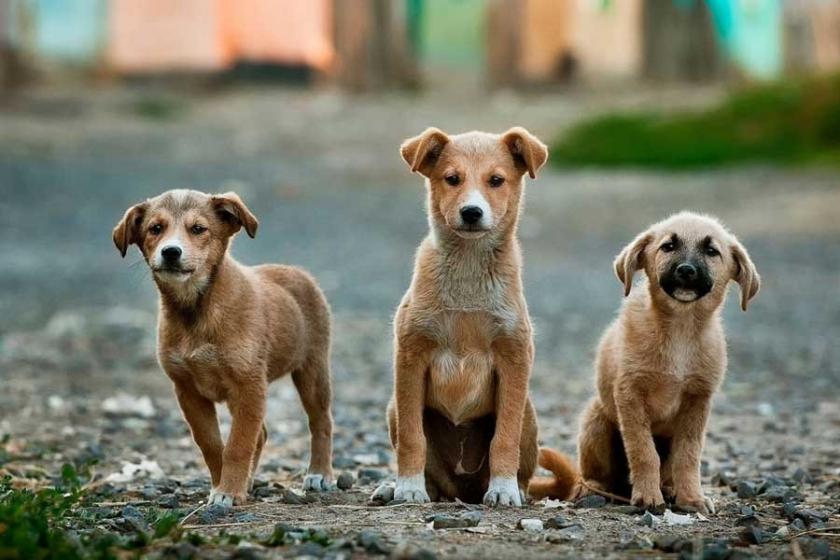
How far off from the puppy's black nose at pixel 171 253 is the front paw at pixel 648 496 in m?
2.19

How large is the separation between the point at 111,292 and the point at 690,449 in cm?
955

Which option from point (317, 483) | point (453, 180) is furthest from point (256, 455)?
point (453, 180)

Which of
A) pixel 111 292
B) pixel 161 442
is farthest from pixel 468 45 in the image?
pixel 161 442

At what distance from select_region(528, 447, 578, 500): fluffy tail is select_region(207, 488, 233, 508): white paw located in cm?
149

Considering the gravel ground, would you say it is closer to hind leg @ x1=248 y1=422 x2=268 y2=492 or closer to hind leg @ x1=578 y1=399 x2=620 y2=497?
hind leg @ x1=248 y1=422 x2=268 y2=492

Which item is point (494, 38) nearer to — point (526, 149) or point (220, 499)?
point (526, 149)

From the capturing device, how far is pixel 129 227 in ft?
21.3

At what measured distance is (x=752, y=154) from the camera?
21688 mm

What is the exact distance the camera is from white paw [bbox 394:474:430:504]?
6258 millimetres

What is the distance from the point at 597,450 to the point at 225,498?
175cm

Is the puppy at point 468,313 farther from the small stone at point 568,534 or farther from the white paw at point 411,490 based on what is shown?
the small stone at point 568,534

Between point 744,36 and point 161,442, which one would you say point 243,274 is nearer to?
point 161,442

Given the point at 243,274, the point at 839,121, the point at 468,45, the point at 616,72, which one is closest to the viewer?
the point at 243,274

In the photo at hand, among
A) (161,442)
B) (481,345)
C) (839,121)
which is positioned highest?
(839,121)
